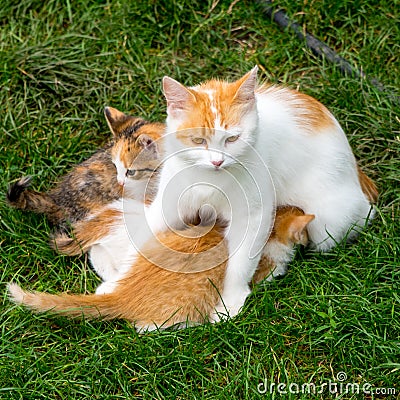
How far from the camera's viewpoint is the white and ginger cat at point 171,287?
369 cm

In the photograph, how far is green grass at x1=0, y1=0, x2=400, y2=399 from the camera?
3461mm

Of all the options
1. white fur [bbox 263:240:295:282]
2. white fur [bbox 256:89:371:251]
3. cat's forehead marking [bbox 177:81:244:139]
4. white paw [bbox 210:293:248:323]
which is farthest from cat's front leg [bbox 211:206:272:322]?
cat's forehead marking [bbox 177:81:244:139]

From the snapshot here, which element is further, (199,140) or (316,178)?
(316,178)

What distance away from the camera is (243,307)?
3736mm

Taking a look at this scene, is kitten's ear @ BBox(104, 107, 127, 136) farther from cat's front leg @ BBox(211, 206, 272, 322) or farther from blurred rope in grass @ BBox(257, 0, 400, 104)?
blurred rope in grass @ BBox(257, 0, 400, 104)

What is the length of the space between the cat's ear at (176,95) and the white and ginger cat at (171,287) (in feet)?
2.30

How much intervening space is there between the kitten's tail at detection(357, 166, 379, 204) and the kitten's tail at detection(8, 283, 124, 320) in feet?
5.46

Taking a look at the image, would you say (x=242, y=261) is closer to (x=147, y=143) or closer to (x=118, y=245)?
(x=118, y=245)

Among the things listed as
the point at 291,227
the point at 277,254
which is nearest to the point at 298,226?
the point at 291,227

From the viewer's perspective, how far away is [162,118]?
4953 millimetres

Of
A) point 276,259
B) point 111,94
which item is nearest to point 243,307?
point 276,259
